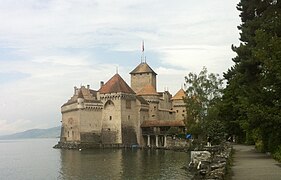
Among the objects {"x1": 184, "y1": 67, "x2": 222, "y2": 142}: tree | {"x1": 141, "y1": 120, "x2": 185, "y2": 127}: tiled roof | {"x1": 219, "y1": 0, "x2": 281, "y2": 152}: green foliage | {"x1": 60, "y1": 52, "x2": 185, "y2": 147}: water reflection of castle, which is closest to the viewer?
{"x1": 219, "y1": 0, "x2": 281, "y2": 152}: green foliage

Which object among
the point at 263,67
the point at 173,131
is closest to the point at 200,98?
the point at 173,131

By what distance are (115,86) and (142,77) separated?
631 inches

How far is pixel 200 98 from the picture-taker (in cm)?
5125

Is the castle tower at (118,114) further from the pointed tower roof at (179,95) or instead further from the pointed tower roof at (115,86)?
the pointed tower roof at (179,95)

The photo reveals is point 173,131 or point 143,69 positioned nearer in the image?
point 173,131

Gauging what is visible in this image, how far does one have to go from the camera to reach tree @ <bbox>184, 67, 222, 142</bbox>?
167 ft

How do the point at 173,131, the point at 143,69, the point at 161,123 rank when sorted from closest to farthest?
the point at 173,131
the point at 161,123
the point at 143,69

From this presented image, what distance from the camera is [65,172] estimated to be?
111 ft

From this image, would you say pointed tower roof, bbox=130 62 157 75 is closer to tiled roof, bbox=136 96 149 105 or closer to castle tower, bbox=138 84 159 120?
castle tower, bbox=138 84 159 120

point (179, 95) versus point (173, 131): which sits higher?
point (179, 95)

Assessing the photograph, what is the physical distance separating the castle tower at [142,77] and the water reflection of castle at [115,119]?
341 inches

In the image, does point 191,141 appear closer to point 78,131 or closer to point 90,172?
point 78,131

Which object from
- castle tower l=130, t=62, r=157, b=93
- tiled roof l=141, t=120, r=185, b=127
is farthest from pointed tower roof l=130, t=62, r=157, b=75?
tiled roof l=141, t=120, r=185, b=127

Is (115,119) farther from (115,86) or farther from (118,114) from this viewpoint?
(115,86)
